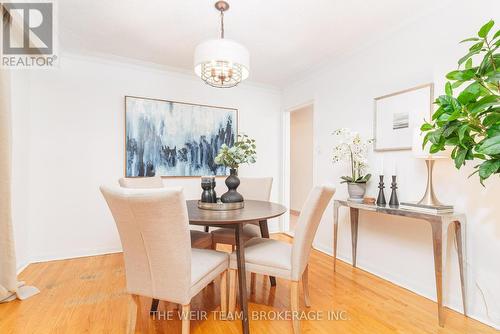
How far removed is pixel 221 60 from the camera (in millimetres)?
1673

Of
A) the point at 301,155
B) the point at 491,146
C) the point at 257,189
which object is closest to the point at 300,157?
the point at 301,155

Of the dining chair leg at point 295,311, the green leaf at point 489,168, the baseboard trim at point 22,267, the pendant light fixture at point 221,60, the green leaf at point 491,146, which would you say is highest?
the pendant light fixture at point 221,60

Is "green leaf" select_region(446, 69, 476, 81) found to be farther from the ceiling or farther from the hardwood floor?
the hardwood floor

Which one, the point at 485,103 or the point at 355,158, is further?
the point at 355,158

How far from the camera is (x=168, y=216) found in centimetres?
122

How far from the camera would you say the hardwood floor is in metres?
1.64

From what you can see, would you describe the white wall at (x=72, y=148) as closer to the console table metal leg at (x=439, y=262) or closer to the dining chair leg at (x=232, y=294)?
the dining chair leg at (x=232, y=294)

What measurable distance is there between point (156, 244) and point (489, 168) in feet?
5.31

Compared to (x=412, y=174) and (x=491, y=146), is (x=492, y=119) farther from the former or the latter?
(x=412, y=174)

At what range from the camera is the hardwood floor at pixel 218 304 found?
164 cm

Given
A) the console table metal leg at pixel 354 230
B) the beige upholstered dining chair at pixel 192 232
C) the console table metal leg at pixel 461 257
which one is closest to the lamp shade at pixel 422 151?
the console table metal leg at pixel 461 257

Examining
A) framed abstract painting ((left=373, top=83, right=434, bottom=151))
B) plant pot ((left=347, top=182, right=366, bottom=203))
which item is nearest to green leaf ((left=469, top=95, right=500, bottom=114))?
framed abstract painting ((left=373, top=83, right=434, bottom=151))

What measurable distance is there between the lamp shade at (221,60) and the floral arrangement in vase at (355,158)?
1.29 metres

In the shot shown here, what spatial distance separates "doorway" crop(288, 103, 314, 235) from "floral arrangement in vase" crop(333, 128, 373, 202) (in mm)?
2602
